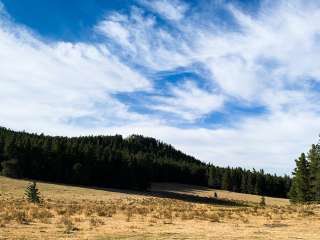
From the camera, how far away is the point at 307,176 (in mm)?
82438

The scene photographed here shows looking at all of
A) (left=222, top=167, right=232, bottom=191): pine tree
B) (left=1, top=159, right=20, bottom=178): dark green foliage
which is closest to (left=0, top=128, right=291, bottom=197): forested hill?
(left=1, top=159, right=20, bottom=178): dark green foliage

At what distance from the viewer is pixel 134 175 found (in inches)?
5202

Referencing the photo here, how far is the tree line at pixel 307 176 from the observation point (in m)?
79.2

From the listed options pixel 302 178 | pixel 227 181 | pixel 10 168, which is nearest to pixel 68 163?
pixel 10 168

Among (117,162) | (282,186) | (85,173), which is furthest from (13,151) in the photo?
(282,186)

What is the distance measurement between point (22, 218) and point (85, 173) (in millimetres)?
88593

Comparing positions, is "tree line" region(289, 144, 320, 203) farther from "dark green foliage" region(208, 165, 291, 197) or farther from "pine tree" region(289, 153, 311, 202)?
"dark green foliage" region(208, 165, 291, 197)

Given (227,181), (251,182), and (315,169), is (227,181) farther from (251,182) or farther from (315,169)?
(315,169)

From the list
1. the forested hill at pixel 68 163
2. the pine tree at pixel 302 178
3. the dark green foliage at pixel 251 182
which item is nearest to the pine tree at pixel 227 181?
the dark green foliage at pixel 251 182

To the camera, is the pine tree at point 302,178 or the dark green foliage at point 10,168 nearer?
the pine tree at point 302,178

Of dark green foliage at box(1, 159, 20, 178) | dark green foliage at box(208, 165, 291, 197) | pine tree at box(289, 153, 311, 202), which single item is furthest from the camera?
dark green foliage at box(208, 165, 291, 197)

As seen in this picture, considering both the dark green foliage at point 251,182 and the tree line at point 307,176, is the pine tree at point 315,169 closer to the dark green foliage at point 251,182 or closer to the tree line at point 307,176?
the tree line at point 307,176

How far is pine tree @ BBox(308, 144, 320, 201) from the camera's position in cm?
7744

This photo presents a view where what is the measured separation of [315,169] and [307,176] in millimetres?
3561
